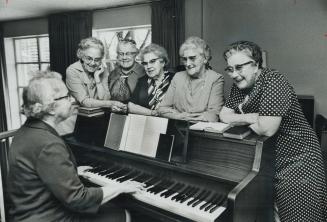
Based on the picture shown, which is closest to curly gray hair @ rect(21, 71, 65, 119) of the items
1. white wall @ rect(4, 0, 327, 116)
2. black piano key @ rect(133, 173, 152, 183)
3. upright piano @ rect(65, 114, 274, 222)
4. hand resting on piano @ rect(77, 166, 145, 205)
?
hand resting on piano @ rect(77, 166, 145, 205)

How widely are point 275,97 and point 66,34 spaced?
6835 mm

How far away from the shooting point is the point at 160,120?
2055mm

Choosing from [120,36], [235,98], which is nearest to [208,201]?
[235,98]

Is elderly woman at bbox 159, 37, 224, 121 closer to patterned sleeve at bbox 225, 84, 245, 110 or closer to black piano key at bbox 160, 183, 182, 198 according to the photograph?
patterned sleeve at bbox 225, 84, 245, 110

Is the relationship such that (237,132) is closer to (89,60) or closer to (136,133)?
(136,133)

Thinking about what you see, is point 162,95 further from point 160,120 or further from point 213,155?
point 213,155

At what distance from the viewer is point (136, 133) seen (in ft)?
7.04

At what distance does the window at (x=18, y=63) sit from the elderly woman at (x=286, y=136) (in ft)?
27.0

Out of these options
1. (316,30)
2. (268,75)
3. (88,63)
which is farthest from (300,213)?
(316,30)

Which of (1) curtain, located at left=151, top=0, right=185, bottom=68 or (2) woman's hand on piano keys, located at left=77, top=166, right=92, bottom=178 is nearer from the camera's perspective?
(2) woman's hand on piano keys, located at left=77, top=166, right=92, bottom=178

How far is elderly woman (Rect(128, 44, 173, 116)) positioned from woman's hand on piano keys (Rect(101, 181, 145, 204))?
1081 millimetres

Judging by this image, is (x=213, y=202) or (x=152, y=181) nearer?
(x=213, y=202)

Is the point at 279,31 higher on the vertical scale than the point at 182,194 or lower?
higher

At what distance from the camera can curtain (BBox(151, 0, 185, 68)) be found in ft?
19.6
